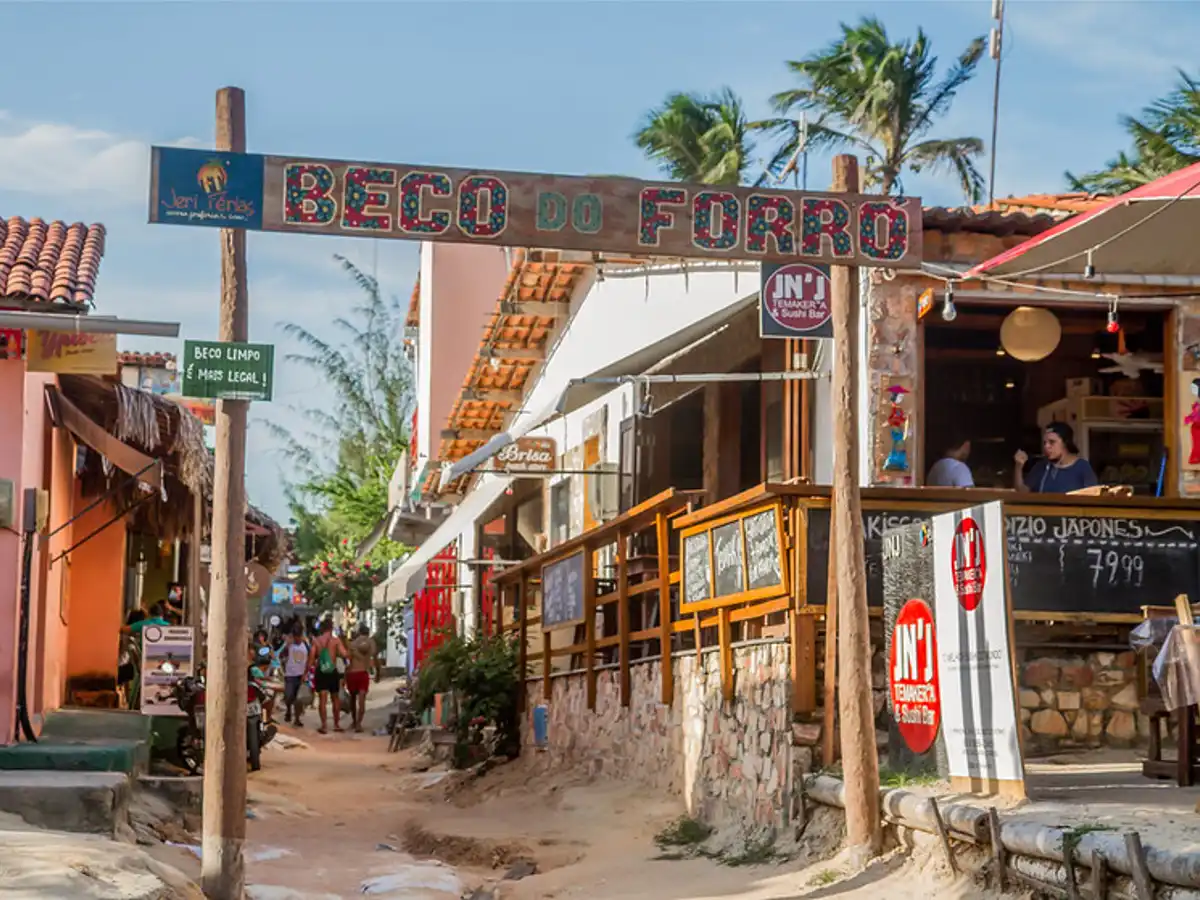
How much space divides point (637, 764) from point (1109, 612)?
4.90 metres

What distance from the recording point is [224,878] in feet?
33.7

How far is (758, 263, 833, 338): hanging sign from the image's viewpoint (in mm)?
10555

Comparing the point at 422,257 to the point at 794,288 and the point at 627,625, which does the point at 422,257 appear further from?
the point at 794,288

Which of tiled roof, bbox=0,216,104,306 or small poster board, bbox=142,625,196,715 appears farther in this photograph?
small poster board, bbox=142,625,196,715

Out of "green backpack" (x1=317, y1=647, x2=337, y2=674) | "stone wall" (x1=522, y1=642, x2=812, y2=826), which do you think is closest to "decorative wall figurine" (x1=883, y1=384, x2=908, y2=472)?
"stone wall" (x1=522, y1=642, x2=812, y2=826)

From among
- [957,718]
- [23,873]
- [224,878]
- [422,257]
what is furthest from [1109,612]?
[422,257]

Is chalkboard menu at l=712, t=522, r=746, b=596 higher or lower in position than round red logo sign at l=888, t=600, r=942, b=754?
higher

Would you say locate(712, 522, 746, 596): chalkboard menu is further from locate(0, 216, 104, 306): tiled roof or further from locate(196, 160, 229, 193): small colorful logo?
locate(0, 216, 104, 306): tiled roof

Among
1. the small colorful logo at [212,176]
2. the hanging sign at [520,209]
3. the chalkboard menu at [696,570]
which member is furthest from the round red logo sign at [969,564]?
the small colorful logo at [212,176]

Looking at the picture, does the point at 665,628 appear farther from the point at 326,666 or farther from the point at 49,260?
the point at 326,666

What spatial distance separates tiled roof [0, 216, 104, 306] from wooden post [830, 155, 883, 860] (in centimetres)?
581

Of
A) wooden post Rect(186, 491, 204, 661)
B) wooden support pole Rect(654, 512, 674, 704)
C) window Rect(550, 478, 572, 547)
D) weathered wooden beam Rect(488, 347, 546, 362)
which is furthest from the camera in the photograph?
weathered wooden beam Rect(488, 347, 546, 362)

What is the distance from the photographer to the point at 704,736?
42.2 feet

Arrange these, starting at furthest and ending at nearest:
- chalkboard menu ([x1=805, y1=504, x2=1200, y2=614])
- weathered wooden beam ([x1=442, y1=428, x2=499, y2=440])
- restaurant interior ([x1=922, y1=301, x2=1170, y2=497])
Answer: weathered wooden beam ([x1=442, y1=428, x2=499, y2=440])
restaurant interior ([x1=922, y1=301, x2=1170, y2=497])
chalkboard menu ([x1=805, y1=504, x2=1200, y2=614])
